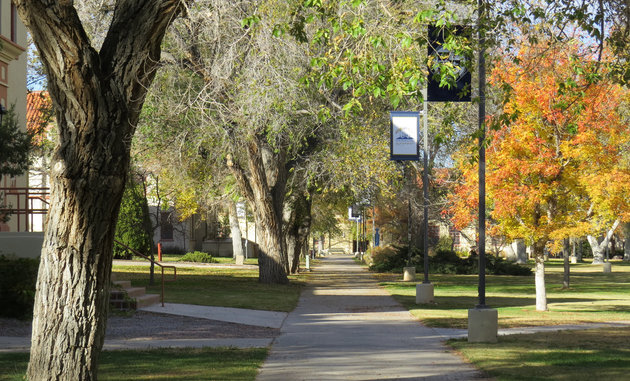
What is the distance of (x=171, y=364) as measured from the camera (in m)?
11.6

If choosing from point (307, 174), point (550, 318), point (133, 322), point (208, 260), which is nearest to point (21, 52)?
point (307, 174)

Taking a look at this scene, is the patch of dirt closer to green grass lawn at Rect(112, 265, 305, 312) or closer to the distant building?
green grass lawn at Rect(112, 265, 305, 312)

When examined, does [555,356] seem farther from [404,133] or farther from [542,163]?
[404,133]

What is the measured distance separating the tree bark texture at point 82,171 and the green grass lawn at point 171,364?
7.28ft

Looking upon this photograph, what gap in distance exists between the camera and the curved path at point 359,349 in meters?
10.9

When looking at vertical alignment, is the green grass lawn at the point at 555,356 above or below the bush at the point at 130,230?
below

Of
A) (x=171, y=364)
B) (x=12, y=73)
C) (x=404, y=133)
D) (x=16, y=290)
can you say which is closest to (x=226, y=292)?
(x=404, y=133)

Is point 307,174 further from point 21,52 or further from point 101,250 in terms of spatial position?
point 101,250

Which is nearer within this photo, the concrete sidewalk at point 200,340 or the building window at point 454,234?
the concrete sidewalk at point 200,340

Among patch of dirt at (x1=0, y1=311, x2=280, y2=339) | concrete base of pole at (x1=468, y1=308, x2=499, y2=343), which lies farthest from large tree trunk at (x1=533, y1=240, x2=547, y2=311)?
patch of dirt at (x1=0, y1=311, x2=280, y2=339)

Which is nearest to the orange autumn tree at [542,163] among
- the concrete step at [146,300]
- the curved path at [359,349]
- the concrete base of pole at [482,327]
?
the curved path at [359,349]

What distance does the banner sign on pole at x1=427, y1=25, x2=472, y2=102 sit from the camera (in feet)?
35.6

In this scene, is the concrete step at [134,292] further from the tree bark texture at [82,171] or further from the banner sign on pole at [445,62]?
the tree bark texture at [82,171]

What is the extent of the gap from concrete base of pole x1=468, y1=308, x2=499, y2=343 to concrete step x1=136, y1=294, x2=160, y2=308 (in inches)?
356
